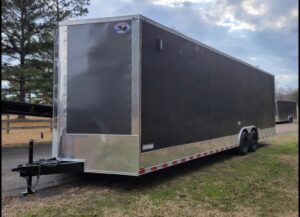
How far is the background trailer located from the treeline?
10205mm

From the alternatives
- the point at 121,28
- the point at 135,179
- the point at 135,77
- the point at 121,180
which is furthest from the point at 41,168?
the point at 121,28

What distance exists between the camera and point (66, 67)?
6.76 m

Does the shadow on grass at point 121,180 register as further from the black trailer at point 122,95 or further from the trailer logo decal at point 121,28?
the trailer logo decal at point 121,28

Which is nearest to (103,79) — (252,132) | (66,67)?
(66,67)

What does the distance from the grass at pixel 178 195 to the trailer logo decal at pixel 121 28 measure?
2.79 metres

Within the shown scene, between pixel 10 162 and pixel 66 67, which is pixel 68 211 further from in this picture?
pixel 10 162

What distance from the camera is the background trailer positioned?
6242 millimetres

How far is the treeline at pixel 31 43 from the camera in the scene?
653 inches

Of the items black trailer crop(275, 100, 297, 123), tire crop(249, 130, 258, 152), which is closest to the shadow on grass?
tire crop(249, 130, 258, 152)

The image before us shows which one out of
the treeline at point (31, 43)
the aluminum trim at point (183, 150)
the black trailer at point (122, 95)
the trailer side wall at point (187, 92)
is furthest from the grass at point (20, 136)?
the black trailer at point (122, 95)

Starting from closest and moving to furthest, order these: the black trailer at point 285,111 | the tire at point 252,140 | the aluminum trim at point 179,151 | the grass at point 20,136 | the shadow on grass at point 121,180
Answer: the aluminum trim at point 179,151, the shadow on grass at point 121,180, the tire at point 252,140, the grass at point 20,136, the black trailer at point 285,111

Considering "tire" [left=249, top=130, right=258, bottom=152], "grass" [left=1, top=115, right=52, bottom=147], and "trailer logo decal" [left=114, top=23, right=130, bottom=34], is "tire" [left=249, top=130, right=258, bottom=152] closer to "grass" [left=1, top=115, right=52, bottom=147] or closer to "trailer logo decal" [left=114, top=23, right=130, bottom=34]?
"trailer logo decal" [left=114, top=23, right=130, bottom=34]

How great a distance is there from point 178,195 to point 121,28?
3.03 metres

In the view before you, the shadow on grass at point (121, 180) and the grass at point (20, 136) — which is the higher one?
the grass at point (20, 136)
